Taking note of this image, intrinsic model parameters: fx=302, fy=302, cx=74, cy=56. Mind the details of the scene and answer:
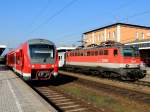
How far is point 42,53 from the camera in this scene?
774 inches

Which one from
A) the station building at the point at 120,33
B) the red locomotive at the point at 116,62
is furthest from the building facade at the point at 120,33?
the red locomotive at the point at 116,62

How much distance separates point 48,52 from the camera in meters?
19.9

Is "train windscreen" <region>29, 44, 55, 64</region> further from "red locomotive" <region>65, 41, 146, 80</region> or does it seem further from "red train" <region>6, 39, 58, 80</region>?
"red locomotive" <region>65, 41, 146, 80</region>

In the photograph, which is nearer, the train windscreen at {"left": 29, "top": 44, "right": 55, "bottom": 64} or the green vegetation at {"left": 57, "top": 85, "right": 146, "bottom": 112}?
the green vegetation at {"left": 57, "top": 85, "right": 146, "bottom": 112}

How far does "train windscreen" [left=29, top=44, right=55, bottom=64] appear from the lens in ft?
63.5

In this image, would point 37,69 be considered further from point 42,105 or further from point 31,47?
point 42,105

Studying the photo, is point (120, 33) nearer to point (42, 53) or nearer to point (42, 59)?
point (42, 53)

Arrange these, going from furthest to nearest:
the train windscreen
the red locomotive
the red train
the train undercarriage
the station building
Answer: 1. the station building
2. the red locomotive
3. the train undercarriage
4. the train windscreen
5. the red train

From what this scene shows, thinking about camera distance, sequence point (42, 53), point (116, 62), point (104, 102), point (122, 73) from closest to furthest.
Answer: point (104, 102), point (42, 53), point (122, 73), point (116, 62)

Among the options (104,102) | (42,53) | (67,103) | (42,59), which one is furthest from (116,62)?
(67,103)

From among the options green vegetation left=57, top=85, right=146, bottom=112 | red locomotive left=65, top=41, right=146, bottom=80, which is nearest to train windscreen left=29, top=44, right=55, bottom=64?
green vegetation left=57, top=85, right=146, bottom=112

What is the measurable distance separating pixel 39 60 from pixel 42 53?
→ 1.93ft

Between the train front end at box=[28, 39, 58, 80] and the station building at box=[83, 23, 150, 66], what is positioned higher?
the station building at box=[83, 23, 150, 66]

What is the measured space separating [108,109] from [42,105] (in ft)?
9.62
